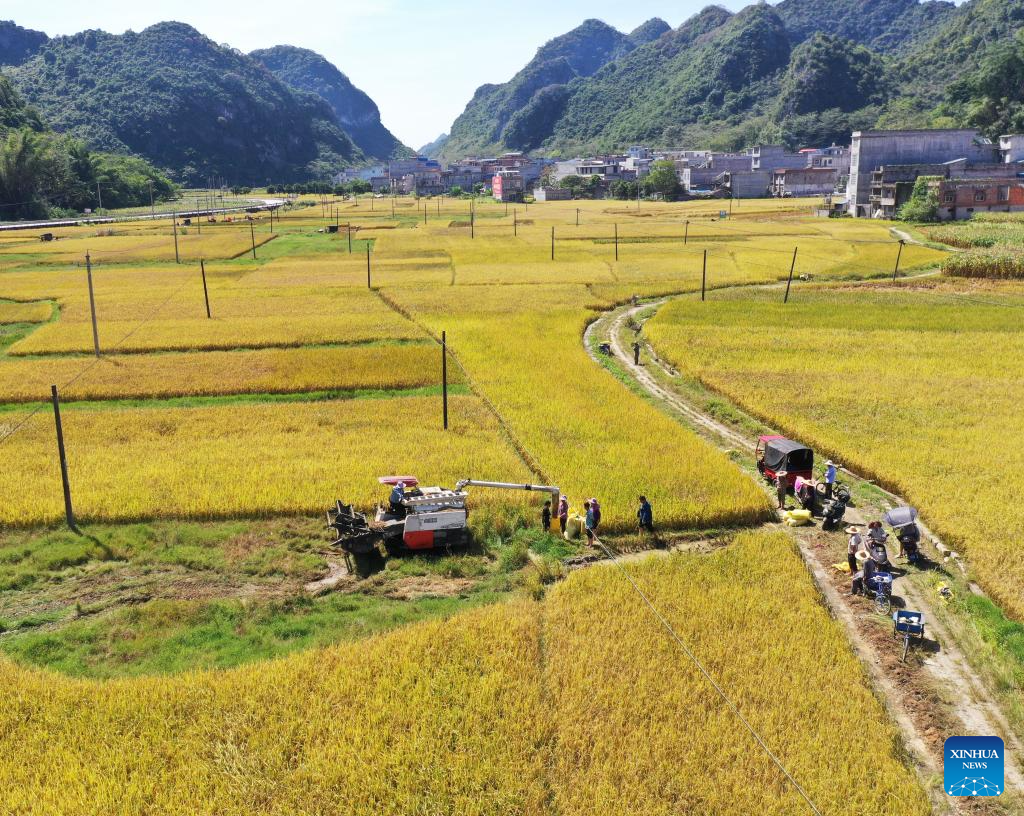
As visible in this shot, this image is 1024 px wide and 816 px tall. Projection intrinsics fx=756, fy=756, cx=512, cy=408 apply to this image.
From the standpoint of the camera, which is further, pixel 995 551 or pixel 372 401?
pixel 372 401

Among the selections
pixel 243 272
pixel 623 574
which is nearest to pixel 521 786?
pixel 623 574

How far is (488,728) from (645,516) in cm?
670

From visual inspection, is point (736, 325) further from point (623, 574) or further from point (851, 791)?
point (851, 791)

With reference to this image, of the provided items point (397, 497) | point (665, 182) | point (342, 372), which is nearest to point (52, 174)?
point (665, 182)

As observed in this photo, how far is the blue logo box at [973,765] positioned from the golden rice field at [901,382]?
219 inches

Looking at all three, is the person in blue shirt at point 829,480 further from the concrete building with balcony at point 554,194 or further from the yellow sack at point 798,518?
the concrete building with balcony at point 554,194

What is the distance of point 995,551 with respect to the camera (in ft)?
46.7

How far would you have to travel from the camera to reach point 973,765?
796cm

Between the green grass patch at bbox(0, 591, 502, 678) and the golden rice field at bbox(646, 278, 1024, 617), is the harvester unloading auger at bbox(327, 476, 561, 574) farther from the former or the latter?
the golden rice field at bbox(646, 278, 1024, 617)

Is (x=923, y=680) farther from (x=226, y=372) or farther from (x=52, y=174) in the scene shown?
(x=52, y=174)

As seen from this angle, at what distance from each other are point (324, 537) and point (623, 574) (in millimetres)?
6227

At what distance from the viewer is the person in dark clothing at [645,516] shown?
15344 millimetres

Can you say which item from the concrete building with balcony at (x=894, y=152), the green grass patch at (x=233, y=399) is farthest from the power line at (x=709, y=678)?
the concrete building with balcony at (x=894, y=152)

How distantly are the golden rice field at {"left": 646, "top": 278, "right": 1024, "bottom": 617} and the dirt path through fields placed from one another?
1855mm
